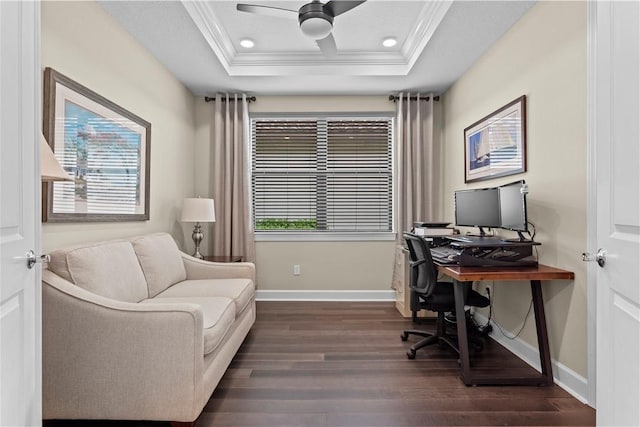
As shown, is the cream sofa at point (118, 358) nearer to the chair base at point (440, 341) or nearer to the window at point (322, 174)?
the chair base at point (440, 341)

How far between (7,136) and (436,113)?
4.11m

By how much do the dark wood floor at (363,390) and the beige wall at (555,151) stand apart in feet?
1.27

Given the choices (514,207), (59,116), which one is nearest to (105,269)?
(59,116)

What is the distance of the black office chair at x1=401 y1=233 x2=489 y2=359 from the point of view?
8.16 feet

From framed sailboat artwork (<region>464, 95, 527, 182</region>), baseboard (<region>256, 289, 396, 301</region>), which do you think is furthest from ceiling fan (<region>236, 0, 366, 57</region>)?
baseboard (<region>256, 289, 396, 301</region>)

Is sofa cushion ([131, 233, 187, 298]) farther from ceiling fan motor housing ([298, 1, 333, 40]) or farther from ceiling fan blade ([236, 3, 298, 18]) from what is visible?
ceiling fan motor housing ([298, 1, 333, 40])

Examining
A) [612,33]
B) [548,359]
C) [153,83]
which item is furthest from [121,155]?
[548,359]

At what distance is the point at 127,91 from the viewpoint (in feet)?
8.97

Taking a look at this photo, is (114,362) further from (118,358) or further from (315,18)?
(315,18)

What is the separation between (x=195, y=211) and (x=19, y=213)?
240 centimetres

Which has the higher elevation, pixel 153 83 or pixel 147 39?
pixel 147 39

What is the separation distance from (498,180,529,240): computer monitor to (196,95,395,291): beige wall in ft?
5.96

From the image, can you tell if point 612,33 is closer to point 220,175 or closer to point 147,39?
point 147,39

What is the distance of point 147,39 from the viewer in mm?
2838
